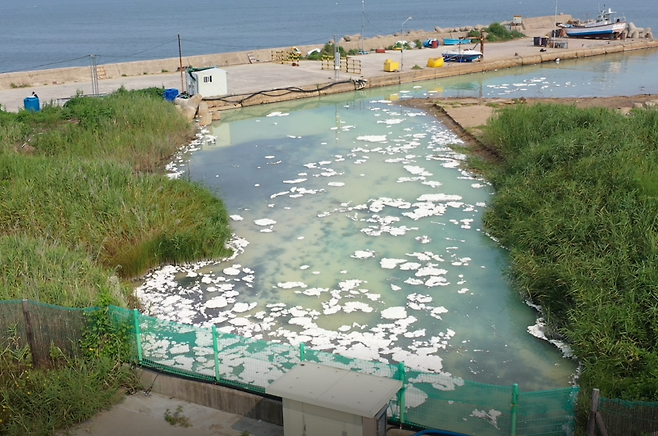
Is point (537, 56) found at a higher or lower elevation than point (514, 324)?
higher

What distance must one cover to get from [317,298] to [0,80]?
2385cm

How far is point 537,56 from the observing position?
4269cm

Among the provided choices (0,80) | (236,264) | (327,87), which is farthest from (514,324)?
(0,80)

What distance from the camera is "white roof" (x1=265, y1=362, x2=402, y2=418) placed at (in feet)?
21.8

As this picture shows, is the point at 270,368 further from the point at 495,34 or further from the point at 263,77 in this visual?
the point at 495,34

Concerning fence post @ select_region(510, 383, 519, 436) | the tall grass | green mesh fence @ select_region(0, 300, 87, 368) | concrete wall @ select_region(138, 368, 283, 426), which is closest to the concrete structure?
the tall grass

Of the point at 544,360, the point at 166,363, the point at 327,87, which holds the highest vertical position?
the point at 327,87

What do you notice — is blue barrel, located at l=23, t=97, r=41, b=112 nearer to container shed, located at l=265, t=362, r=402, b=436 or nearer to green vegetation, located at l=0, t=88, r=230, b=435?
green vegetation, located at l=0, t=88, r=230, b=435

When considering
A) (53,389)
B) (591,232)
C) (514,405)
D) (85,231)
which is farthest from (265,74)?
(514,405)

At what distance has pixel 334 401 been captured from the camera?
6.71 meters

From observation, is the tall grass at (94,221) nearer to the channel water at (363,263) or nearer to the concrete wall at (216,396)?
the channel water at (363,263)

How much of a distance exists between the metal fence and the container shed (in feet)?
2.18

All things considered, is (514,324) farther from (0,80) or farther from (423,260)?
(0,80)

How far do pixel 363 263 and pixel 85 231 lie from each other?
5177 millimetres
